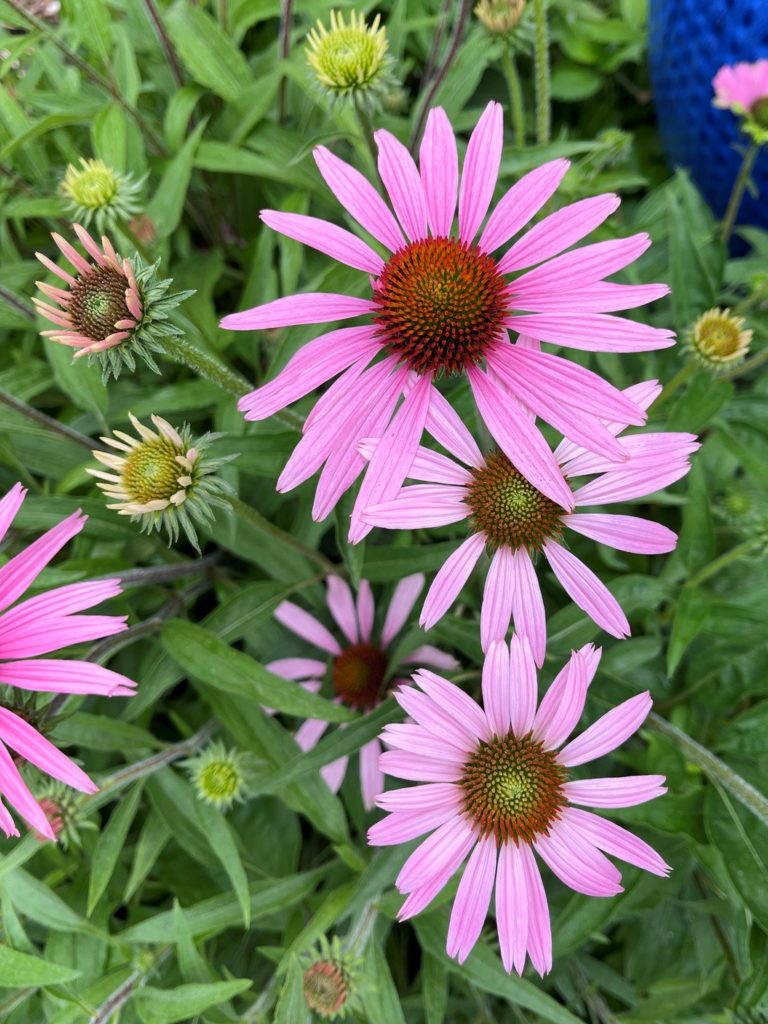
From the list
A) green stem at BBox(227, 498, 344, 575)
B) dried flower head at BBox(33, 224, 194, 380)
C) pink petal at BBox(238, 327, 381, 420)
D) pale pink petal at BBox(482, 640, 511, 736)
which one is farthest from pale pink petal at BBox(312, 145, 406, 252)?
pale pink petal at BBox(482, 640, 511, 736)

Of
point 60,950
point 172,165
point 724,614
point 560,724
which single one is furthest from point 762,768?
point 172,165

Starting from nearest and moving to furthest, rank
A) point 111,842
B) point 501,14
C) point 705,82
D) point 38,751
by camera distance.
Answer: point 38,751, point 111,842, point 501,14, point 705,82

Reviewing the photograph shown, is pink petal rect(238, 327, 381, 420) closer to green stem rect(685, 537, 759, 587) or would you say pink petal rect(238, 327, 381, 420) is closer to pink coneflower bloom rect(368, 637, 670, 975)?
pink coneflower bloom rect(368, 637, 670, 975)

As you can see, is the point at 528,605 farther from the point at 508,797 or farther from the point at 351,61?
the point at 351,61

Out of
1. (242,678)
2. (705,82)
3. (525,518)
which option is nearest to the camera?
(525,518)

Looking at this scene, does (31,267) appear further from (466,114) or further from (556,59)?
(556,59)

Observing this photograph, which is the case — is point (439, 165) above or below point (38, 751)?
above

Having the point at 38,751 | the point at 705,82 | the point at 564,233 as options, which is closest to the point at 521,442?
the point at 564,233
